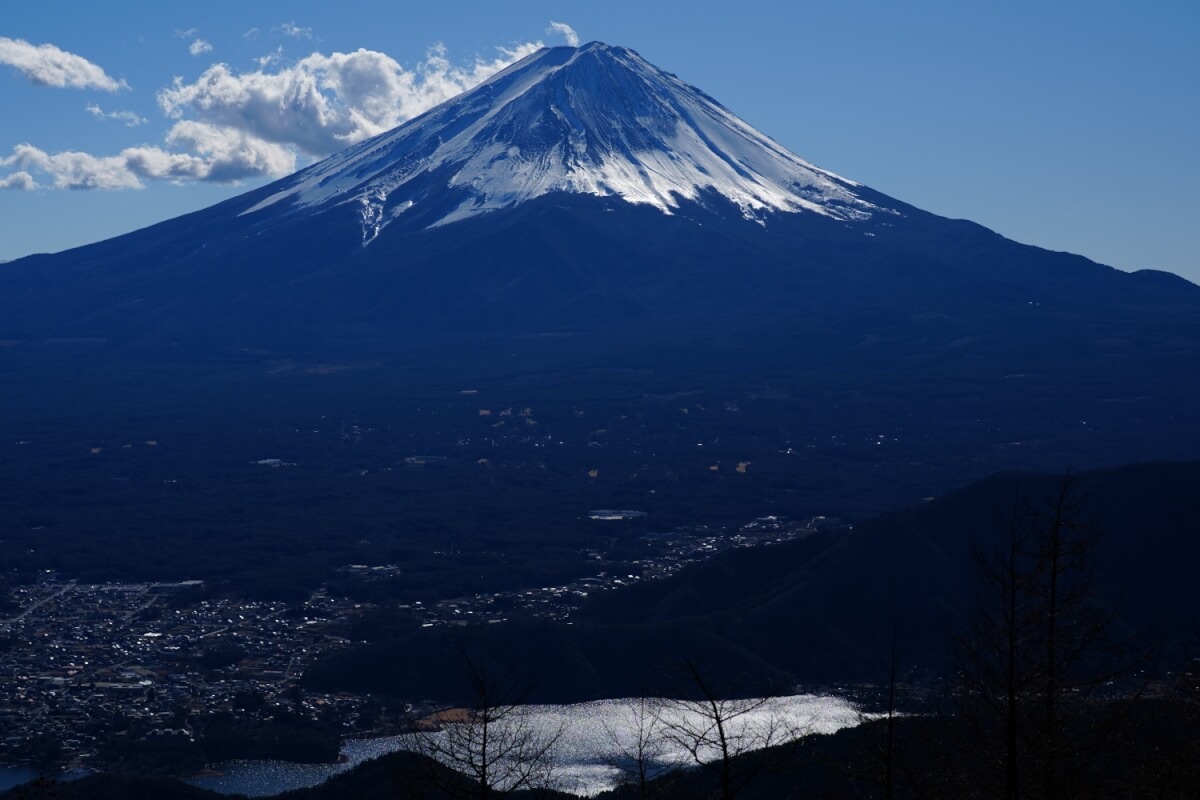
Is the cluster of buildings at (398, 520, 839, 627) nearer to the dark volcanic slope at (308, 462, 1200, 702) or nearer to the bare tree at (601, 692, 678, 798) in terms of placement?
the dark volcanic slope at (308, 462, 1200, 702)

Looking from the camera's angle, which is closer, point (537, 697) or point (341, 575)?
point (537, 697)

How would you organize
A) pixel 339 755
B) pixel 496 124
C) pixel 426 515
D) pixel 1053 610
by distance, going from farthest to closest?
pixel 496 124 < pixel 426 515 < pixel 339 755 < pixel 1053 610

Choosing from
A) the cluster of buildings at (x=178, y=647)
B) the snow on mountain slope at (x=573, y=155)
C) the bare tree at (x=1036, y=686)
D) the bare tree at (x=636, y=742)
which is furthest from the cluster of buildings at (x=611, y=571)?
the snow on mountain slope at (x=573, y=155)

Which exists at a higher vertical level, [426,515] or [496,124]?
[496,124]

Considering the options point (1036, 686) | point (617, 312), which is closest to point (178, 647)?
point (1036, 686)

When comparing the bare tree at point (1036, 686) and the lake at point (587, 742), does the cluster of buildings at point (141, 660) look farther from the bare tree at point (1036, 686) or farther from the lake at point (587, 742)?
the bare tree at point (1036, 686)

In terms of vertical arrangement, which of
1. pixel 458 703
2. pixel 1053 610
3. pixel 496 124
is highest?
pixel 496 124

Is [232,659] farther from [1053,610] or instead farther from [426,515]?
[1053,610]

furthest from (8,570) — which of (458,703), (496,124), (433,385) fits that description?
(496,124)
